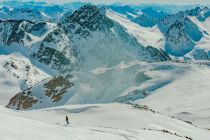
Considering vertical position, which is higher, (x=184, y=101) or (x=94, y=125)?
(x=94, y=125)

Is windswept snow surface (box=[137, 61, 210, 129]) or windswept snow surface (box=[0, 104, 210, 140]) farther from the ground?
windswept snow surface (box=[0, 104, 210, 140])

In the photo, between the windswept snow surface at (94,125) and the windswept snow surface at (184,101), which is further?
the windswept snow surface at (184,101)

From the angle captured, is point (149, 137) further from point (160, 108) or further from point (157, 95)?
point (157, 95)

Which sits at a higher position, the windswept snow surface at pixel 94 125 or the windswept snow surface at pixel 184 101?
the windswept snow surface at pixel 94 125

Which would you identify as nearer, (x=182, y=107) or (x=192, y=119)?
(x=192, y=119)

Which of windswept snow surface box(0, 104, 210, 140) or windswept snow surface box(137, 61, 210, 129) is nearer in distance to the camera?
windswept snow surface box(0, 104, 210, 140)

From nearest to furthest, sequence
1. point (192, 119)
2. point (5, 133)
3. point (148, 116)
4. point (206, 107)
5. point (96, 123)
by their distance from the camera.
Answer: point (5, 133) < point (96, 123) < point (148, 116) < point (192, 119) < point (206, 107)

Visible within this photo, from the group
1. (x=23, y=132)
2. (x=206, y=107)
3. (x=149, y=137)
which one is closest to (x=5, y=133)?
(x=23, y=132)

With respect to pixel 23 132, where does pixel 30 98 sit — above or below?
below
